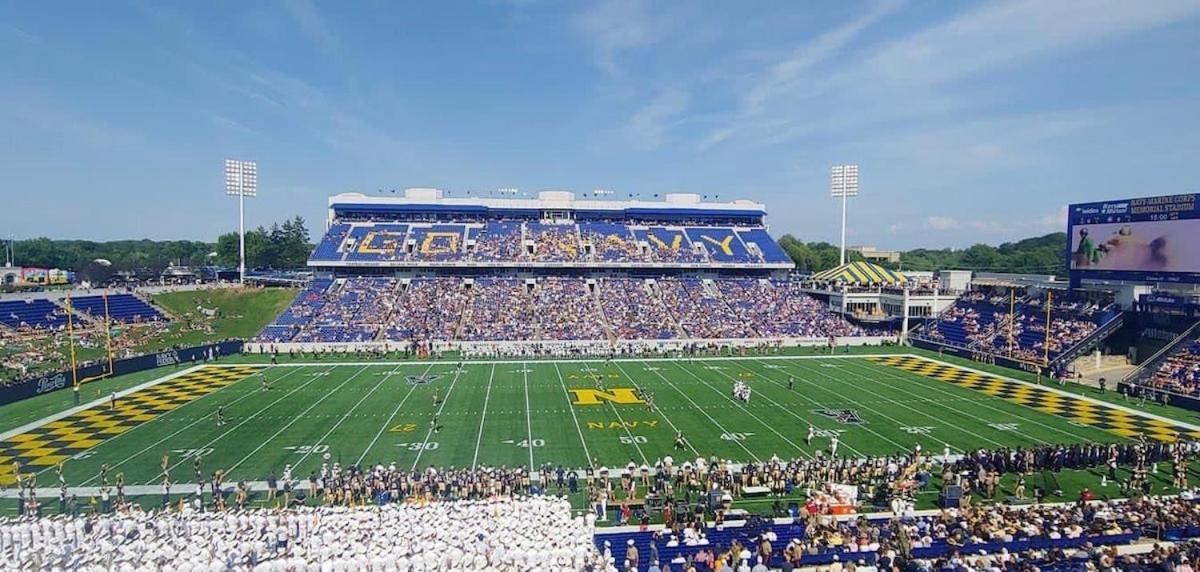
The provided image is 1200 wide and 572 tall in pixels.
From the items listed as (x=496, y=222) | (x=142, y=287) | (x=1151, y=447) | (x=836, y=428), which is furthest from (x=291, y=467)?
(x=142, y=287)

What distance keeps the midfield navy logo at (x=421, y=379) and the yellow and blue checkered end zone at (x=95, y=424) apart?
28.7ft

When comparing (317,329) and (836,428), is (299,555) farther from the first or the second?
(317,329)

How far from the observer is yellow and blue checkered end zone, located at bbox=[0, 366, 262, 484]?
2050 cm

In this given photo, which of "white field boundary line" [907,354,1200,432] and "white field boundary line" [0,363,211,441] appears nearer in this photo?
"white field boundary line" [0,363,211,441]

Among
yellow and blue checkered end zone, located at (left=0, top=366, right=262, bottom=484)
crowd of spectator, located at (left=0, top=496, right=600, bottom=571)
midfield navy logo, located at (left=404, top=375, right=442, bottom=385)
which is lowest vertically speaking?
yellow and blue checkered end zone, located at (left=0, top=366, right=262, bottom=484)

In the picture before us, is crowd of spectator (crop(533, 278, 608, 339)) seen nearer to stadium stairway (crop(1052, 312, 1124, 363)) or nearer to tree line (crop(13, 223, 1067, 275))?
stadium stairway (crop(1052, 312, 1124, 363))

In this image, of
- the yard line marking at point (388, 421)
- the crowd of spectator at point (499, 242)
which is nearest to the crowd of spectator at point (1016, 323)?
the crowd of spectator at point (499, 242)

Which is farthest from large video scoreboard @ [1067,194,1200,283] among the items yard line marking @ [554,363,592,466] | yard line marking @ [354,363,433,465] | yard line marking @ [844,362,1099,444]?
yard line marking @ [354,363,433,465]

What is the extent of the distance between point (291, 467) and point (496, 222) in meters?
45.0

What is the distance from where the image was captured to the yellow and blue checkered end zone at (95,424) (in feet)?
67.3

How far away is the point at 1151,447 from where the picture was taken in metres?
19.8

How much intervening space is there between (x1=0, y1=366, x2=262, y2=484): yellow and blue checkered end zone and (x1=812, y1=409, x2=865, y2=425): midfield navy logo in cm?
2644

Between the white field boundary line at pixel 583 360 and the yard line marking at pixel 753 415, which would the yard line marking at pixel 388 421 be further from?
the yard line marking at pixel 753 415

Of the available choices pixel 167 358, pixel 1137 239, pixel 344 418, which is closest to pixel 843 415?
pixel 344 418
